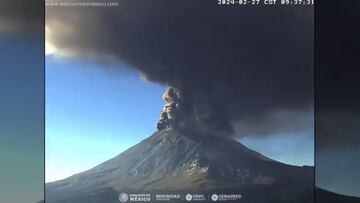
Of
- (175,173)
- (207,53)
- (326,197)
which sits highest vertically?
(207,53)

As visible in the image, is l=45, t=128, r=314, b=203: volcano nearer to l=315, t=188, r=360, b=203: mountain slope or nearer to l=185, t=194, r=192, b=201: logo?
l=185, t=194, r=192, b=201: logo

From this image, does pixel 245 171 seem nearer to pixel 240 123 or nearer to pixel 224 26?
pixel 240 123

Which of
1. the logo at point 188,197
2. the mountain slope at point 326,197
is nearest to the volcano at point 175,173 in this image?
the logo at point 188,197

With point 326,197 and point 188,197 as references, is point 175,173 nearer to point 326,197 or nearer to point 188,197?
point 188,197

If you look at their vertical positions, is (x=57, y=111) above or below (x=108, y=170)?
above

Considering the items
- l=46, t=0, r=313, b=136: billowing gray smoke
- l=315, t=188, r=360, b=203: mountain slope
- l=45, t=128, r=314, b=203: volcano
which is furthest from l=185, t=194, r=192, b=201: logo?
l=315, t=188, r=360, b=203: mountain slope

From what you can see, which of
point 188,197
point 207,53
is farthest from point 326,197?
point 207,53

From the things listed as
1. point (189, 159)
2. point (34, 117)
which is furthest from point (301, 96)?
point (34, 117)
